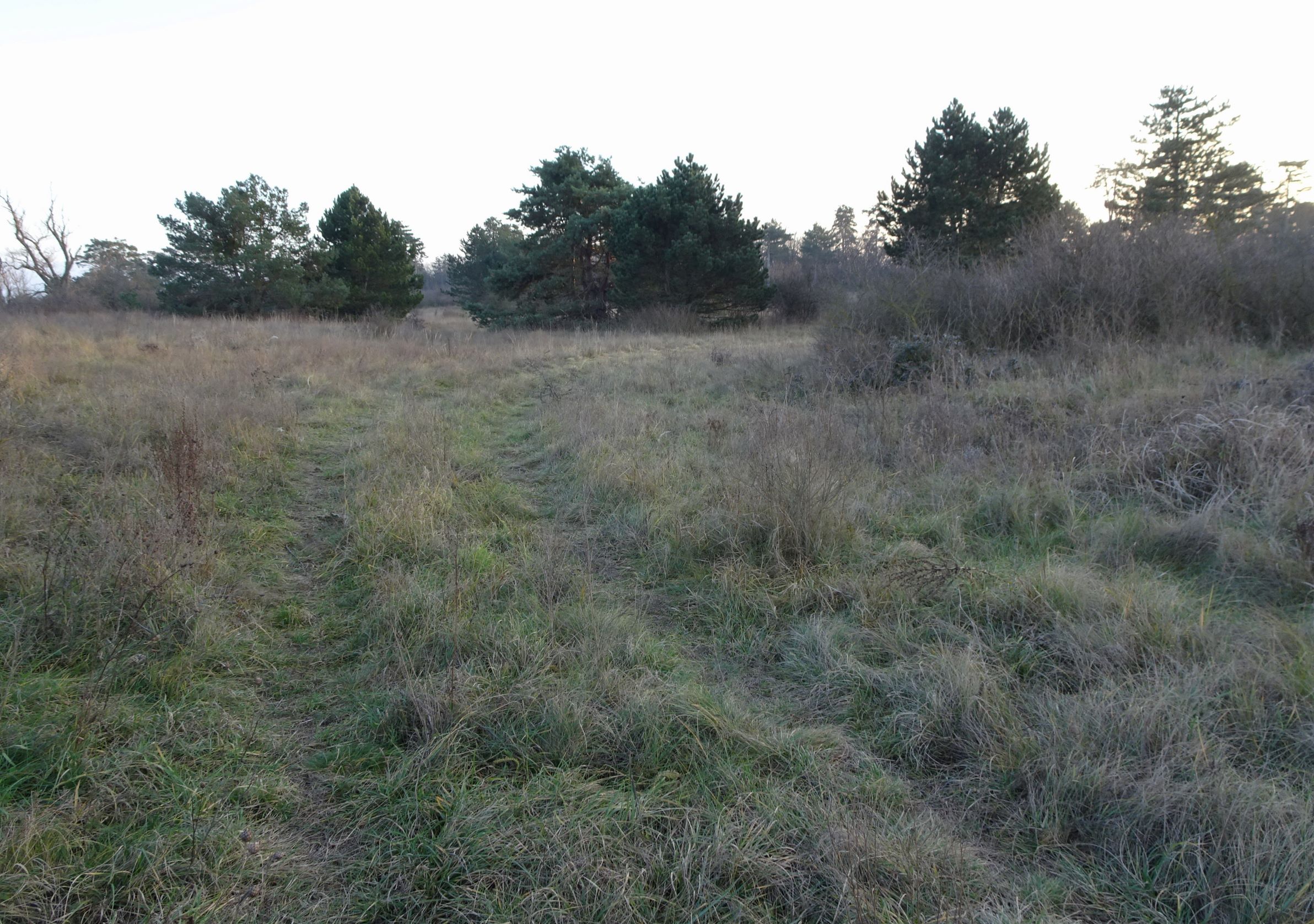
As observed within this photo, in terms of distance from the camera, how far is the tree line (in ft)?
73.7

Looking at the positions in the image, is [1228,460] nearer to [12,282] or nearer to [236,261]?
[236,261]

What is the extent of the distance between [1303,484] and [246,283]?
2838 cm

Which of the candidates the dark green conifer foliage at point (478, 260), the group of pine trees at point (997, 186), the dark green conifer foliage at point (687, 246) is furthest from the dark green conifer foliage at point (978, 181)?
the dark green conifer foliage at point (478, 260)

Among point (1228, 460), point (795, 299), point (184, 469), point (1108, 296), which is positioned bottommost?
point (1228, 460)

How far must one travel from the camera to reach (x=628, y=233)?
24.2 m

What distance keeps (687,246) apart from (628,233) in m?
2.23

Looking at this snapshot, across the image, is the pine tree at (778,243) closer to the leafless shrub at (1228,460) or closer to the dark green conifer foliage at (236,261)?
the dark green conifer foliage at (236,261)

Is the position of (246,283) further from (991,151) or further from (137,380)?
(991,151)

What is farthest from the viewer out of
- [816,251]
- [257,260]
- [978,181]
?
[816,251]

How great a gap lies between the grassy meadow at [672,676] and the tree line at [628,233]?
16488 millimetres

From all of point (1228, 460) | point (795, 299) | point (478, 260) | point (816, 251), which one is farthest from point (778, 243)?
point (1228, 460)

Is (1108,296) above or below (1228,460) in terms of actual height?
above

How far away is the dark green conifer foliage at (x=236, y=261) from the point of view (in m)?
24.9

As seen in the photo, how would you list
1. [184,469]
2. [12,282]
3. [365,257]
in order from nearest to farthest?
[184,469], [365,257], [12,282]
